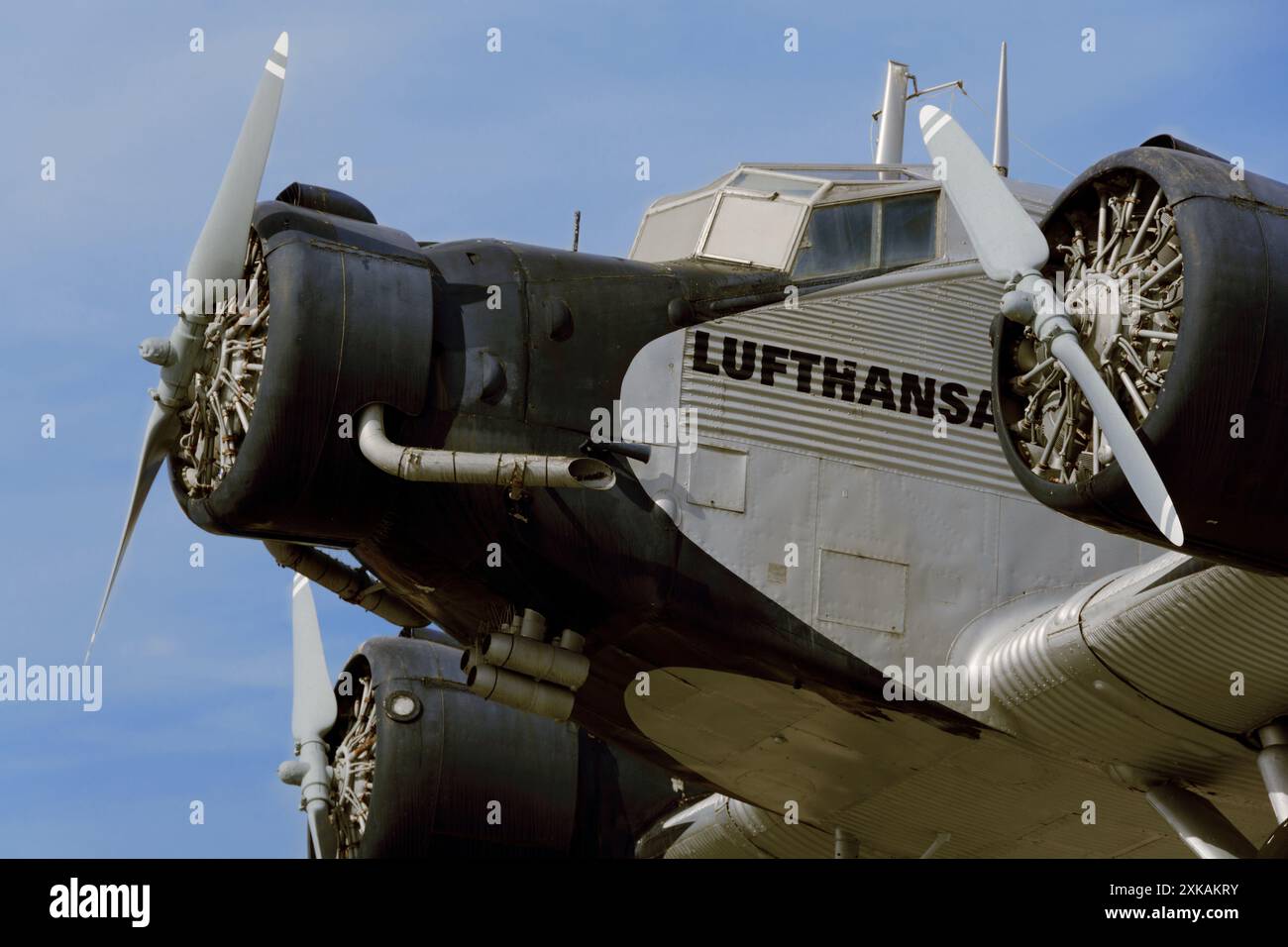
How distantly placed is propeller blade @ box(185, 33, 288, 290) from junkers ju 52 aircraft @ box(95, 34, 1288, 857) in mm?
23

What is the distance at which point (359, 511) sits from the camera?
1455 centimetres

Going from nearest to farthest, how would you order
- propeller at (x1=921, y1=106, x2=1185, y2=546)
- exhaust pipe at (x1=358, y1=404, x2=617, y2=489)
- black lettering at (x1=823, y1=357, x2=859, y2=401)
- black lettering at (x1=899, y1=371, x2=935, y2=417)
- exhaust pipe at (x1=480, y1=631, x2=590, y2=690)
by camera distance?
propeller at (x1=921, y1=106, x2=1185, y2=546) < exhaust pipe at (x1=358, y1=404, x2=617, y2=489) < exhaust pipe at (x1=480, y1=631, x2=590, y2=690) < black lettering at (x1=823, y1=357, x2=859, y2=401) < black lettering at (x1=899, y1=371, x2=935, y2=417)

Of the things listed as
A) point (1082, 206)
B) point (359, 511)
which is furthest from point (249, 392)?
point (1082, 206)

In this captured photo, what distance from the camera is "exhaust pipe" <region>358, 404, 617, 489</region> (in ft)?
44.9

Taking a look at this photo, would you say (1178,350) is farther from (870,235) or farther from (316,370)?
(316,370)

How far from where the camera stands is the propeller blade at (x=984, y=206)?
13.7 meters

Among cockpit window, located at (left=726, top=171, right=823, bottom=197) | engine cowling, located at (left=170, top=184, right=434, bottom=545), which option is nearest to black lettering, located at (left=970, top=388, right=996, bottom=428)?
cockpit window, located at (left=726, top=171, right=823, bottom=197)

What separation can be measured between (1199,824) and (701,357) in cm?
472

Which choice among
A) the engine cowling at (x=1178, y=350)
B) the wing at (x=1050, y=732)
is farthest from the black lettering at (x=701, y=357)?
the engine cowling at (x=1178, y=350)

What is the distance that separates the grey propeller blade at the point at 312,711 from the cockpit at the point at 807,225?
556cm

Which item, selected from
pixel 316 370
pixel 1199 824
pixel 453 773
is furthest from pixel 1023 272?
pixel 453 773

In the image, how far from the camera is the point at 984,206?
14.1m

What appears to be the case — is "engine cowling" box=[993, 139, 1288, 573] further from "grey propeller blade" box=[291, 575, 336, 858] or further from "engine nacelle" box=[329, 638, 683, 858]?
"grey propeller blade" box=[291, 575, 336, 858]
